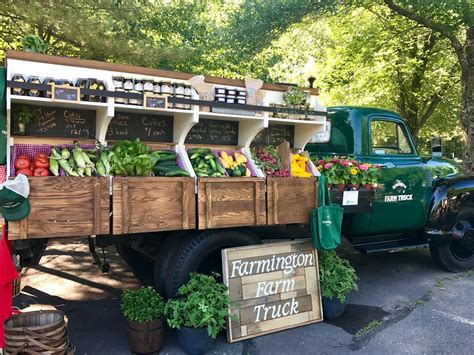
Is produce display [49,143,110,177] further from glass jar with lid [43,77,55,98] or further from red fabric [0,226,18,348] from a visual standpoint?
red fabric [0,226,18,348]

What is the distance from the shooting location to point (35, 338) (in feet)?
10.2

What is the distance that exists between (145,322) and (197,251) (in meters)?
0.78

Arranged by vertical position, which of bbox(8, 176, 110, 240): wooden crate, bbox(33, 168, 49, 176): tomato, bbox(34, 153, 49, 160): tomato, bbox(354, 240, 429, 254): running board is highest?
bbox(34, 153, 49, 160): tomato

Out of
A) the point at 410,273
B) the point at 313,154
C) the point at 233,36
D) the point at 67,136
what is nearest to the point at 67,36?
the point at 233,36

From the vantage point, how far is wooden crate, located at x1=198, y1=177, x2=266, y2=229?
12.6 ft

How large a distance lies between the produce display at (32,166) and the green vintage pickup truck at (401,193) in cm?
375

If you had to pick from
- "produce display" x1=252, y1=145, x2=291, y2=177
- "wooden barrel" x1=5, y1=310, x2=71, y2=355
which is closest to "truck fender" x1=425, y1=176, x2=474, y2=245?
"produce display" x1=252, y1=145, x2=291, y2=177

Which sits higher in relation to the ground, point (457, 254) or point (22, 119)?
point (22, 119)

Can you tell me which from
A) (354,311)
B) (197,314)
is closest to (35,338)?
(197,314)

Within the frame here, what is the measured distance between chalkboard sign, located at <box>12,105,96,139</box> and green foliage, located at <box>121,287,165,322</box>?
1.54m

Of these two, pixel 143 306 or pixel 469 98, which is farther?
pixel 469 98

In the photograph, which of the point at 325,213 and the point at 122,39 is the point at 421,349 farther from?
the point at 122,39

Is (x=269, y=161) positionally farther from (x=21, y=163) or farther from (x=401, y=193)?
(x=21, y=163)

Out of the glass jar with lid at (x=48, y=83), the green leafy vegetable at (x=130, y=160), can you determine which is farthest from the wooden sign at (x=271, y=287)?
the glass jar with lid at (x=48, y=83)
